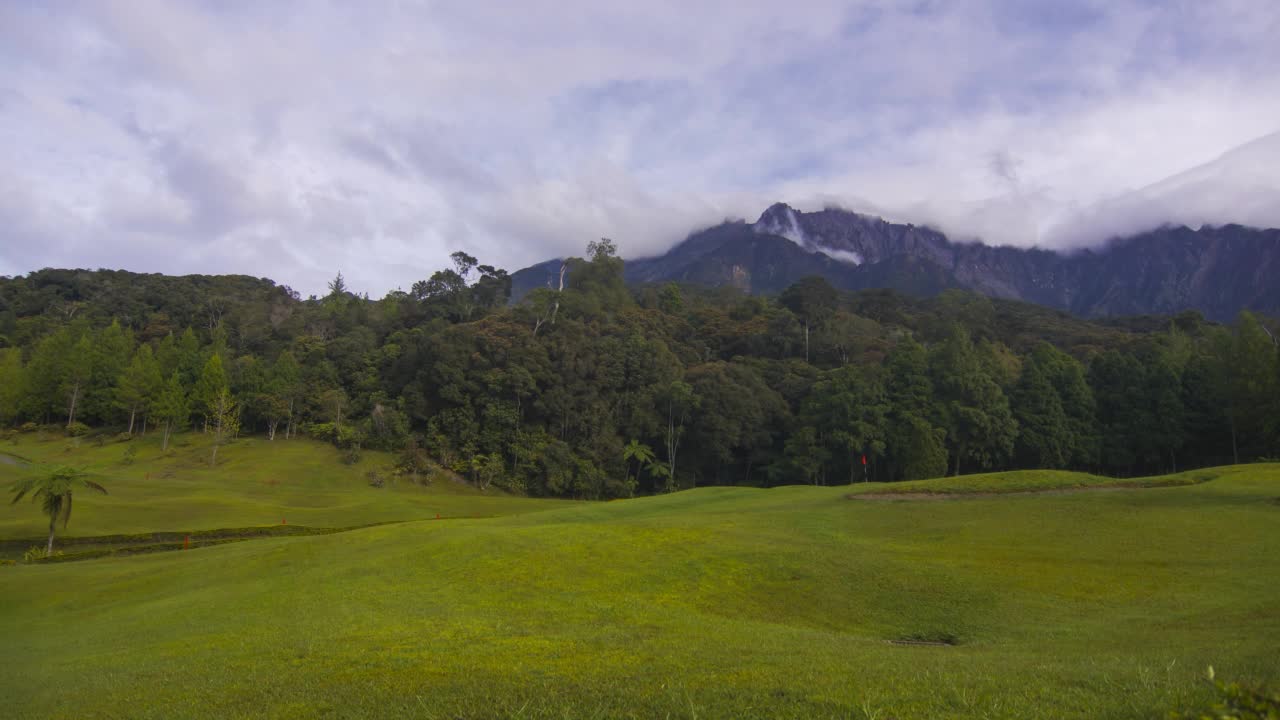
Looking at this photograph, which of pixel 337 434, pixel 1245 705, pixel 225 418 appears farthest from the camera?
pixel 225 418

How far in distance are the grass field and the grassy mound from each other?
0.21m

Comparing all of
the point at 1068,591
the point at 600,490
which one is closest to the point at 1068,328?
the point at 600,490

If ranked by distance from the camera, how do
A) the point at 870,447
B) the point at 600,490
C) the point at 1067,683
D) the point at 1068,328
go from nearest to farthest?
the point at 1067,683 → the point at 870,447 → the point at 600,490 → the point at 1068,328

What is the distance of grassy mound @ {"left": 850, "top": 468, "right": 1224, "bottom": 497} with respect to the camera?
2836 centimetres

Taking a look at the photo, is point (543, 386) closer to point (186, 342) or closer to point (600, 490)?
point (600, 490)

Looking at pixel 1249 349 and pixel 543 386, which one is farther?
pixel 543 386

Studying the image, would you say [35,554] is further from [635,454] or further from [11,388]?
[11,388]

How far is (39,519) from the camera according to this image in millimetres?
35688

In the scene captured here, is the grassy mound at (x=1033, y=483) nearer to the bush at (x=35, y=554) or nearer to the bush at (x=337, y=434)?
the bush at (x=35, y=554)

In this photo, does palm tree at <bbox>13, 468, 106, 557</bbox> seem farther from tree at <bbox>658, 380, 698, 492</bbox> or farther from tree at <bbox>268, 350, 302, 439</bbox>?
tree at <bbox>658, 380, 698, 492</bbox>

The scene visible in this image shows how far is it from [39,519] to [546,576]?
3490 cm

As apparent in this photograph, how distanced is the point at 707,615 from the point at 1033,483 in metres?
20.7

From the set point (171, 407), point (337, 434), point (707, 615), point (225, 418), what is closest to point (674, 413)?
point (337, 434)

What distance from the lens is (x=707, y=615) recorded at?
15.2 meters
